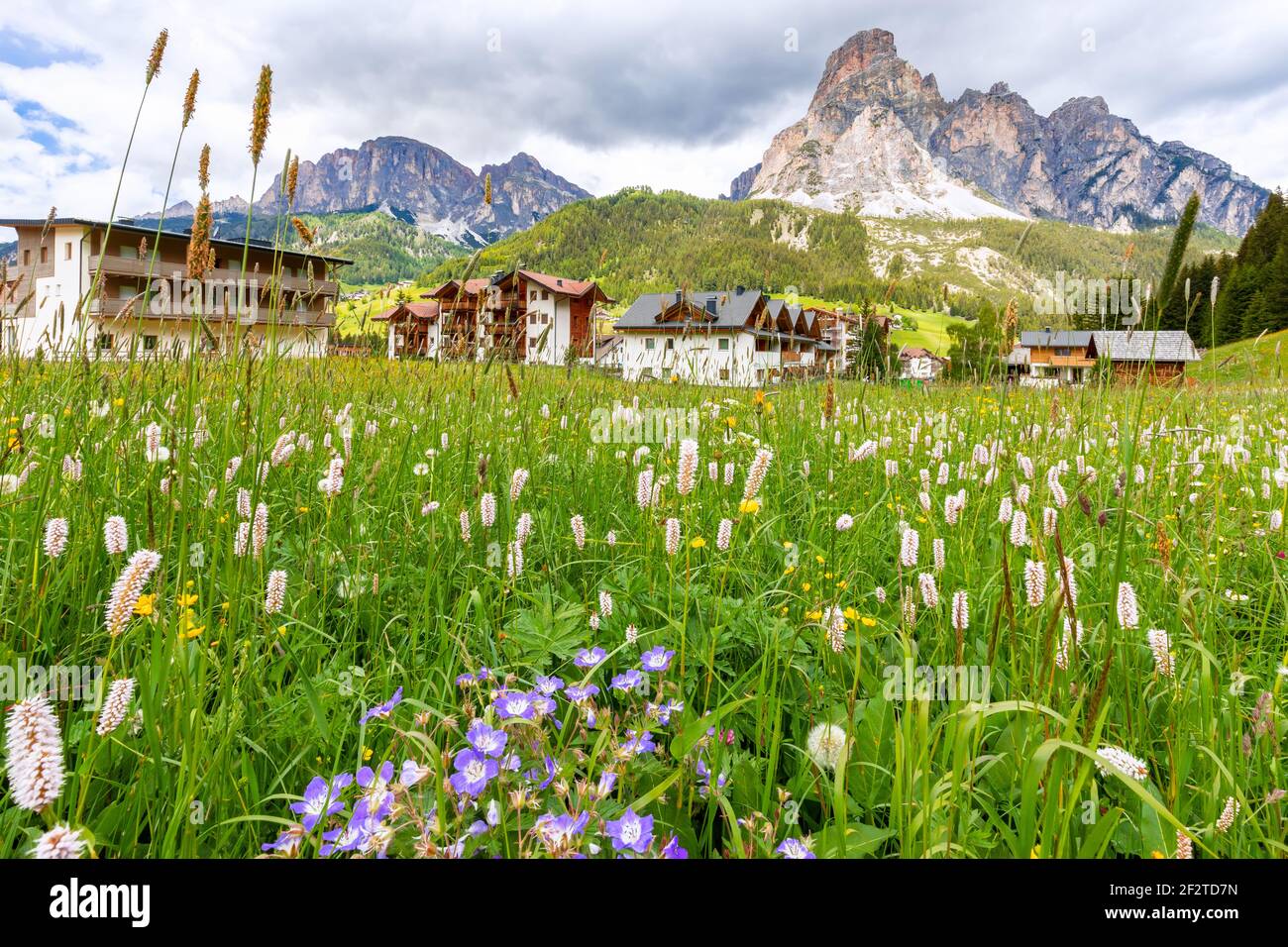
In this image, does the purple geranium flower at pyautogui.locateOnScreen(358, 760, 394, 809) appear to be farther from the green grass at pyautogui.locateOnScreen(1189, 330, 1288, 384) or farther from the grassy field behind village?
the green grass at pyautogui.locateOnScreen(1189, 330, 1288, 384)

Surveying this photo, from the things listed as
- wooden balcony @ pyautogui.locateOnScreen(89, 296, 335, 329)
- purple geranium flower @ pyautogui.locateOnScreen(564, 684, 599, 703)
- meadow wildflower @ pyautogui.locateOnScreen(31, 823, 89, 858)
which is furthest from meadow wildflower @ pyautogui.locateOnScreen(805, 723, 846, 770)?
wooden balcony @ pyautogui.locateOnScreen(89, 296, 335, 329)

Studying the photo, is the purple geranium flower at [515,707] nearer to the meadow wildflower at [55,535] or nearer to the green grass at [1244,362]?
the meadow wildflower at [55,535]

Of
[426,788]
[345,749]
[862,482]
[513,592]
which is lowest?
[345,749]

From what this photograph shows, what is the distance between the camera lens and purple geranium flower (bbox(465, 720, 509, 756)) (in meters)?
1.08

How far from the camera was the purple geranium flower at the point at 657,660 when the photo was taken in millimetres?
1370

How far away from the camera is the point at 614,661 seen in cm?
181

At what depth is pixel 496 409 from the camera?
427 cm

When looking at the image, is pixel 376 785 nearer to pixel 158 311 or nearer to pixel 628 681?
pixel 628 681

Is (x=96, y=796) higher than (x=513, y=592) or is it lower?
lower

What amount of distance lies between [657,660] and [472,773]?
19.2 inches
